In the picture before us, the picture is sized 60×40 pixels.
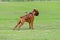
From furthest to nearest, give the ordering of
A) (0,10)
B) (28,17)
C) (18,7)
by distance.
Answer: (18,7)
(0,10)
(28,17)

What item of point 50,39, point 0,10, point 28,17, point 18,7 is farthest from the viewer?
point 18,7

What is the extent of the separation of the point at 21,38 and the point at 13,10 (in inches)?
330

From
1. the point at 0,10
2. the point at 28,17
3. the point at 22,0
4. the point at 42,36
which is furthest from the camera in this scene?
the point at 22,0

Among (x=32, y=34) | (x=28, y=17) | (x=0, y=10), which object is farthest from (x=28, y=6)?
(x=32, y=34)

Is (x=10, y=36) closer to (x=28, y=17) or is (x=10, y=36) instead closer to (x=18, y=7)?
(x=28, y=17)

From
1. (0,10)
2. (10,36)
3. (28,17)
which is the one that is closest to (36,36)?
(10,36)

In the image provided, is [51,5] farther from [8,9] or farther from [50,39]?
[50,39]

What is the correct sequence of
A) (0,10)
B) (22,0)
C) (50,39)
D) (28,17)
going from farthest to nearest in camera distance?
(22,0), (0,10), (28,17), (50,39)

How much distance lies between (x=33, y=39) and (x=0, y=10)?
8.20 metres

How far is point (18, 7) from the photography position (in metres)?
15.4

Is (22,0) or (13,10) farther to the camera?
(22,0)

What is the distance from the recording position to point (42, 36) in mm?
6652

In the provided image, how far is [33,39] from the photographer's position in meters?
6.30

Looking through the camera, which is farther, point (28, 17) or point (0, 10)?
point (0, 10)
